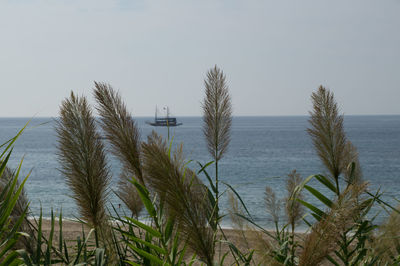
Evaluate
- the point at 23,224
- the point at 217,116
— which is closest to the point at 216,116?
the point at 217,116

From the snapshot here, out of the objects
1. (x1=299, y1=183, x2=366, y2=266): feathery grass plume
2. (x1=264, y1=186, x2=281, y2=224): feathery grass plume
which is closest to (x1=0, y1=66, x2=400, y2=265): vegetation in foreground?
(x1=299, y1=183, x2=366, y2=266): feathery grass plume

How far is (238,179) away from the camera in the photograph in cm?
3947

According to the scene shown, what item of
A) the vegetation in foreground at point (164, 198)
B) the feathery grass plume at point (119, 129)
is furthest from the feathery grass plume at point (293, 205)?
the feathery grass plume at point (119, 129)

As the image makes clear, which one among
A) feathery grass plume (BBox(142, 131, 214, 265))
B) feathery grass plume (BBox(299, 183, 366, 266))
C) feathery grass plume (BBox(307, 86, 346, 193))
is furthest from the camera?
feathery grass plume (BBox(307, 86, 346, 193))

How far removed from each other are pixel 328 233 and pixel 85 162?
863 millimetres

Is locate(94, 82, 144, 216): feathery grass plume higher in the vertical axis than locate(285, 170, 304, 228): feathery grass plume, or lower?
higher

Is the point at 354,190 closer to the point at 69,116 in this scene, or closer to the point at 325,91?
the point at 69,116

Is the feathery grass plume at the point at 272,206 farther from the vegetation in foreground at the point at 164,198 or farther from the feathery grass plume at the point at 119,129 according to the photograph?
the feathery grass plume at the point at 119,129

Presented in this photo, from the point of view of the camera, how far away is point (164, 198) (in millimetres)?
1232

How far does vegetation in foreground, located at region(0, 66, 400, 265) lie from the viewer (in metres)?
1.17

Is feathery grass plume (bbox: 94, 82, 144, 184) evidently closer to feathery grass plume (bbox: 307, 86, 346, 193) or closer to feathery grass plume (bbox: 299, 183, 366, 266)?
A: feathery grass plume (bbox: 299, 183, 366, 266)

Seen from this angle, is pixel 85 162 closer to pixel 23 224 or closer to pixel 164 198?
pixel 23 224

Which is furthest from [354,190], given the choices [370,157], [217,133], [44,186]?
[370,157]

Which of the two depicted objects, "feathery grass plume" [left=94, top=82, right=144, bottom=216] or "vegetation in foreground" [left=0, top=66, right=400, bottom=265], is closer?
"vegetation in foreground" [left=0, top=66, right=400, bottom=265]
